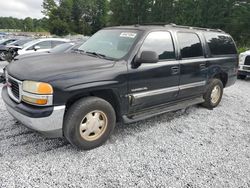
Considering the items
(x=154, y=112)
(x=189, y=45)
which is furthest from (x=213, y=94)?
(x=154, y=112)

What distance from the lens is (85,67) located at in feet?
9.48

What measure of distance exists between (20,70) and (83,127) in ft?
3.73

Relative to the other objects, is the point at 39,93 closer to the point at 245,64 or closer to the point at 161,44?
the point at 161,44

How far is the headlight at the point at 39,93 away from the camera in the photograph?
2.54 meters

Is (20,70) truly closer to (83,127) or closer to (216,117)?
(83,127)

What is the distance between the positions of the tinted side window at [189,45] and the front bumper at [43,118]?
248 cm

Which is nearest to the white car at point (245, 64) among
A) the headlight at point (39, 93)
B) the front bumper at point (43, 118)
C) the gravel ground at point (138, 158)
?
the gravel ground at point (138, 158)

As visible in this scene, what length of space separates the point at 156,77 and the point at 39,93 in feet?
6.01

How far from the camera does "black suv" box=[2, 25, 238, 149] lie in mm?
2635

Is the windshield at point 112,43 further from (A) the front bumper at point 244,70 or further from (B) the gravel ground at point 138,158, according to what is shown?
(A) the front bumper at point 244,70

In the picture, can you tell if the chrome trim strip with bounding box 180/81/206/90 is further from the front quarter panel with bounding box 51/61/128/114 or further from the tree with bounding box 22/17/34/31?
the tree with bounding box 22/17/34/31

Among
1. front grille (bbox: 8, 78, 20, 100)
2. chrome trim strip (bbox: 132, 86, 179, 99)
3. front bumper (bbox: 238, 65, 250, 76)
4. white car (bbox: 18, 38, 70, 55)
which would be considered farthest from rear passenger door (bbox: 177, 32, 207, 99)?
white car (bbox: 18, 38, 70, 55)

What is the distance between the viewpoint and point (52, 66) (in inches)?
113

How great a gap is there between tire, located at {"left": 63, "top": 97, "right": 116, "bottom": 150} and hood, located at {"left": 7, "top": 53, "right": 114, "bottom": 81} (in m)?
0.44
